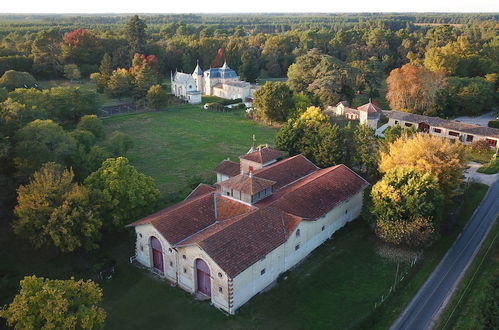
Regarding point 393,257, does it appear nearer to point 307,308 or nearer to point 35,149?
point 307,308

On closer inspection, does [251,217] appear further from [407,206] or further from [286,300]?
[407,206]

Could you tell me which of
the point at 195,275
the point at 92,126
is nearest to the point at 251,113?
the point at 92,126

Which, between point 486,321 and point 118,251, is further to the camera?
point 118,251

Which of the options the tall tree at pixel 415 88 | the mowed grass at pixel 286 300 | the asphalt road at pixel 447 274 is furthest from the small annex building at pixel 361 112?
the mowed grass at pixel 286 300

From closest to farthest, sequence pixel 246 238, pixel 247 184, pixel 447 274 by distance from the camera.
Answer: pixel 246 238 → pixel 447 274 → pixel 247 184

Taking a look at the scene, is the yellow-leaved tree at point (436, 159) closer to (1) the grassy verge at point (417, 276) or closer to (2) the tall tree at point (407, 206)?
(2) the tall tree at point (407, 206)

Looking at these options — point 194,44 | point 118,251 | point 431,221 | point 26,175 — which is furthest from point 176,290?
point 194,44
